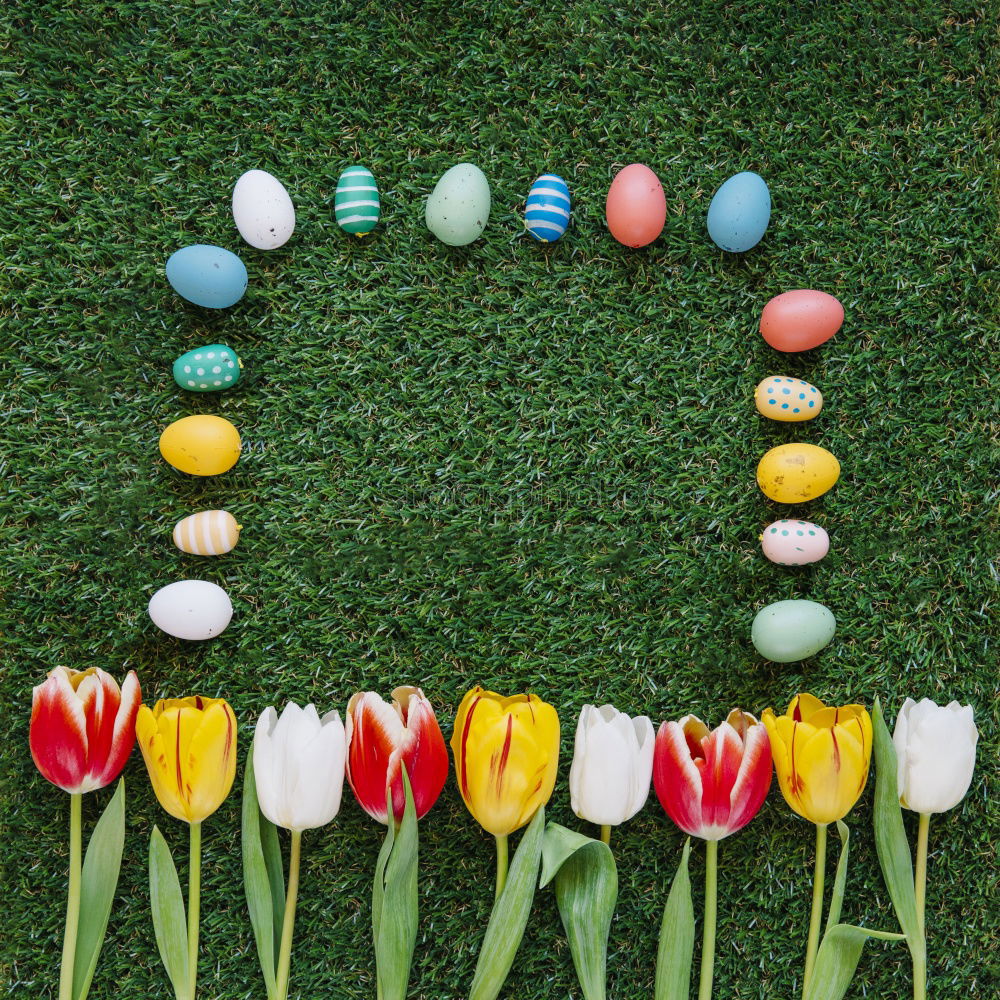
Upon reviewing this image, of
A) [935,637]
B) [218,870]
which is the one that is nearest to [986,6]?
[935,637]

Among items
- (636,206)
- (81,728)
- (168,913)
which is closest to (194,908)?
(168,913)

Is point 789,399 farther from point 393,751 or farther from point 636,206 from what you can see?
point 393,751

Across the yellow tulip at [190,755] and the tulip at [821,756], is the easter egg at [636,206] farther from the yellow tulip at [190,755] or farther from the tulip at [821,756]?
the yellow tulip at [190,755]

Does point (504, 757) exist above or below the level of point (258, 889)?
above

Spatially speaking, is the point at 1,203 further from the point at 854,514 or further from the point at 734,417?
the point at 854,514

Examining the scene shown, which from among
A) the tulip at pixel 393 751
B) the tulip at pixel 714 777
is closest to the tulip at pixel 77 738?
the tulip at pixel 393 751

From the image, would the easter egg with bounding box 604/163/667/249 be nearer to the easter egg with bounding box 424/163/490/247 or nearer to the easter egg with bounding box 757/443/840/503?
the easter egg with bounding box 424/163/490/247
